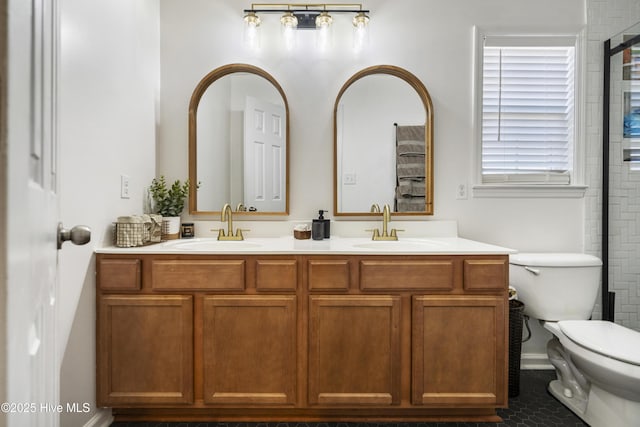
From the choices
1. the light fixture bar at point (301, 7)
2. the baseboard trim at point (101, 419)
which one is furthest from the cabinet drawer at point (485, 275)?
the baseboard trim at point (101, 419)

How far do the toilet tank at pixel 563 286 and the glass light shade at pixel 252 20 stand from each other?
2.11 m

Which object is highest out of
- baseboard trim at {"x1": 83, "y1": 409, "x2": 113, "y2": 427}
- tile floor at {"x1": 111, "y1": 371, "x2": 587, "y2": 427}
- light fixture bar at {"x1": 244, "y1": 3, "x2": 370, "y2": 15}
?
light fixture bar at {"x1": 244, "y1": 3, "x2": 370, "y2": 15}

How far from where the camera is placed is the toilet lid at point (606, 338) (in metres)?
1.39

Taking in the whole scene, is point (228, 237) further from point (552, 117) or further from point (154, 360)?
point (552, 117)

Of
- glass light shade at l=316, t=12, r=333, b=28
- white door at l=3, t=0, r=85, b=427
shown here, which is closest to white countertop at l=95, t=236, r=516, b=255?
white door at l=3, t=0, r=85, b=427

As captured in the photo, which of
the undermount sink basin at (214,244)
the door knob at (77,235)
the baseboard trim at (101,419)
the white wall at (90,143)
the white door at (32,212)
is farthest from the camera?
the undermount sink basin at (214,244)

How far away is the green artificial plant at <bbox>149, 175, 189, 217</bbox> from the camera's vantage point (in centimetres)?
193

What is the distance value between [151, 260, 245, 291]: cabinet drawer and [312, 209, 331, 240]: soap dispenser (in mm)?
541

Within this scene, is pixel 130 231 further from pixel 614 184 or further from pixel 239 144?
pixel 614 184

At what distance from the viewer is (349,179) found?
2.07m

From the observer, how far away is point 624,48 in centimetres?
195

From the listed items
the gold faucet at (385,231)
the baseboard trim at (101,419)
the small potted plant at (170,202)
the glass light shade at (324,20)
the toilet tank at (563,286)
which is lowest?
the baseboard trim at (101,419)

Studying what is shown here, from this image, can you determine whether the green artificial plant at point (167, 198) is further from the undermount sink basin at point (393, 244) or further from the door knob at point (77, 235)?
the door knob at point (77, 235)

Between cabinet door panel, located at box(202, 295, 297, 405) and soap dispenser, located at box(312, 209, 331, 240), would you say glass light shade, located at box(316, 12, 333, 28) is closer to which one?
soap dispenser, located at box(312, 209, 331, 240)
